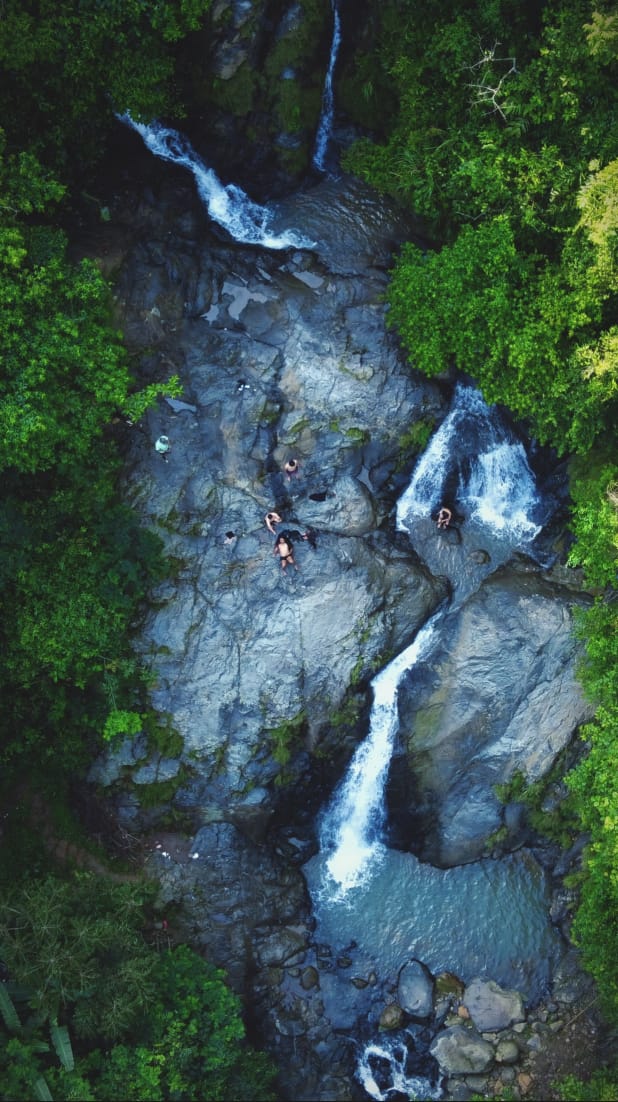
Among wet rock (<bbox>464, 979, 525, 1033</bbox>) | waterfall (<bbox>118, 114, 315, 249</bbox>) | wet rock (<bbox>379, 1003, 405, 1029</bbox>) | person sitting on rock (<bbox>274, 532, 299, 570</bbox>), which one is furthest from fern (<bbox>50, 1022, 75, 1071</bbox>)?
waterfall (<bbox>118, 114, 315, 249</bbox>)

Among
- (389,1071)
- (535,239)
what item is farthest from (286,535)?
(389,1071)

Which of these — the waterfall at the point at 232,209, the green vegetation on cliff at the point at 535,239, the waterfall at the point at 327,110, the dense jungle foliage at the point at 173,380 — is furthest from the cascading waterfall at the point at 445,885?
the waterfall at the point at 327,110

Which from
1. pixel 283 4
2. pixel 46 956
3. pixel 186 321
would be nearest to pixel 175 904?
pixel 46 956

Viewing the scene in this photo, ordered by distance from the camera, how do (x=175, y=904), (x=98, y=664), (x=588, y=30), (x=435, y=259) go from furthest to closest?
(x=175, y=904) → (x=98, y=664) → (x=435, y=259) → (x=588, y=30)

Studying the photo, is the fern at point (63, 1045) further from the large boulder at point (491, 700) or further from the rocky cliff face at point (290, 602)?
the large boulder at point (491, 700)

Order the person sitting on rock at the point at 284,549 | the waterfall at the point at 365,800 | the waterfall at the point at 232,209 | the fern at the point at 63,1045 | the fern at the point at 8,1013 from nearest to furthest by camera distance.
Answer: the fern at the point at 63,1045, the fern at the point at 8,1013, the person sitting on rock at the point at 284,549, the waterfall at the point at 232,209, the waterfall at the point at 365,800

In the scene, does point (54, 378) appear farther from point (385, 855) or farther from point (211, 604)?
point (385, 855)
